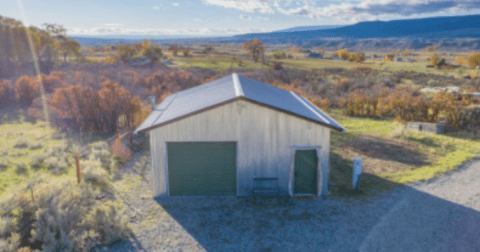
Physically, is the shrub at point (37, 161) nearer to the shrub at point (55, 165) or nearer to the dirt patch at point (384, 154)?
the shrub at point (55, 165)

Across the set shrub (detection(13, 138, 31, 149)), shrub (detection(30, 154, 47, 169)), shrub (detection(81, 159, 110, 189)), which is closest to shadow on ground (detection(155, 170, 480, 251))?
shrub (detection(81, 159, 110, 189))

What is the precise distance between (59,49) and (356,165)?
6998 centimetres

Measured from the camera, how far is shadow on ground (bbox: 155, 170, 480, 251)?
7.91 metres

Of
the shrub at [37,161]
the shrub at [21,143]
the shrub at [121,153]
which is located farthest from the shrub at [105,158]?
the shrub at [21,143]

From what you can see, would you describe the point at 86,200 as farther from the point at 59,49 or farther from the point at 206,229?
the point at 59,49

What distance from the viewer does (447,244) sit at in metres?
7.89

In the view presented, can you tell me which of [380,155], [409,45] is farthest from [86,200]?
[409,45]

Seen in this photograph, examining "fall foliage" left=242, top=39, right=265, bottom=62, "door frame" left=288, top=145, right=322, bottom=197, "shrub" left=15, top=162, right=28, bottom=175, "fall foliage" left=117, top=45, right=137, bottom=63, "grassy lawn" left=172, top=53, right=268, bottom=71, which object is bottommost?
"shrub" left=15, top=162, right=28, bottom=175

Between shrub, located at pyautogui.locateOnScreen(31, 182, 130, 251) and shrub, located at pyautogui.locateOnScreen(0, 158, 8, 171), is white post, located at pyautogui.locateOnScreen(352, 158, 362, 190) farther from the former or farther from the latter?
shrub, located at pyautogui.locateOnScreen(0, 158, 8, 171)

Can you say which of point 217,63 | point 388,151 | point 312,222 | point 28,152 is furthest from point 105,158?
point 217,63

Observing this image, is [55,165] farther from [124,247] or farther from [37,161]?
[124,247]

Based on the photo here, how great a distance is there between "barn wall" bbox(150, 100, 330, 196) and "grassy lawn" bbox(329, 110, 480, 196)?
2.49 meters

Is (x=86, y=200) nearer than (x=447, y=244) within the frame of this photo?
No

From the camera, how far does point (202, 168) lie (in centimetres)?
1047
